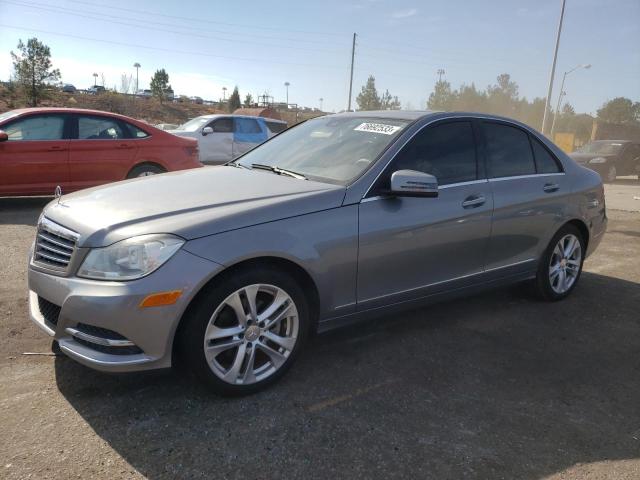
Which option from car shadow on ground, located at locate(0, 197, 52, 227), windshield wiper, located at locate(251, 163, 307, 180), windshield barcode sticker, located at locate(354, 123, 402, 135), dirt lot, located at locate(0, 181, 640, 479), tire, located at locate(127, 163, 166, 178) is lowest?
dirt lot, located at locate(0, 181, 640, 479)

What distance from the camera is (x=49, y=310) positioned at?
2.80 metres

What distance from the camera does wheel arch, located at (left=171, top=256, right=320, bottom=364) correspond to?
8.63ft

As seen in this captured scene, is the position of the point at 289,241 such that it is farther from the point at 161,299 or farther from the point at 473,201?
the point at 473,201

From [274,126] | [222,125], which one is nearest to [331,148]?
[222,125]

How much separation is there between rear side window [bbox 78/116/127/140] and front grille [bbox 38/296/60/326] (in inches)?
219

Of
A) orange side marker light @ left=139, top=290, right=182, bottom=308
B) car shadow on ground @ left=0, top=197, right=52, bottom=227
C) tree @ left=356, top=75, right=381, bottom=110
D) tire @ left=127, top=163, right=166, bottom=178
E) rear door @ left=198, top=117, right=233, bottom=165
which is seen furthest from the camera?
tree @ left=356, top=75, right=381, bottom=110

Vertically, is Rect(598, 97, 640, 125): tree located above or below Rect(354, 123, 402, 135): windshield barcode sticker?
above

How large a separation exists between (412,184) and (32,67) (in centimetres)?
3894

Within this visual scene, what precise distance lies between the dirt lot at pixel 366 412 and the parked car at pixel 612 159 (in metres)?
16.8

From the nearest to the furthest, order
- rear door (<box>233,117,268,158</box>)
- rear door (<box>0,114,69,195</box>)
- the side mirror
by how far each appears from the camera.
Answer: the side mirror < rear door (<box>0,114,69,195</box>) < rear door (<box>233,117,268,158</box>)

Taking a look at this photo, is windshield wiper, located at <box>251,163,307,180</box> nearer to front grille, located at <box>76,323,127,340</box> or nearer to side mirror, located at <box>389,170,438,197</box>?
side mirror, located at <box>389,170,438,197</box>

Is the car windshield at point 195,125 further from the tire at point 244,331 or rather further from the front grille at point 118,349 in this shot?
the front grille at point 118,349

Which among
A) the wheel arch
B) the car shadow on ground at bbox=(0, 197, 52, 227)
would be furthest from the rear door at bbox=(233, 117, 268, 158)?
the wheel arch

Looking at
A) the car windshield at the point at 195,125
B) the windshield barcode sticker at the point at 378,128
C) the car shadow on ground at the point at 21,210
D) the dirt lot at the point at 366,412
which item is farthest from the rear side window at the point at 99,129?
the car windshield at the point at 195,125
